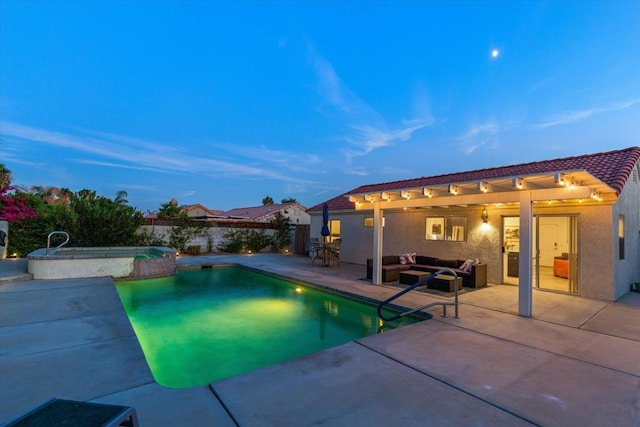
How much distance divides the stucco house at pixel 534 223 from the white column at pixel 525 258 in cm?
2

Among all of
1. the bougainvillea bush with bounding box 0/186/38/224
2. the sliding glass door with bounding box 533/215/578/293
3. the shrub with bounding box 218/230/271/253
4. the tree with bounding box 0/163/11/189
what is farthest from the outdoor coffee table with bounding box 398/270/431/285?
the tree with bounding box 0/163/11/189

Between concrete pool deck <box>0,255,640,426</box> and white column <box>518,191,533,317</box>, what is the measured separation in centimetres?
31

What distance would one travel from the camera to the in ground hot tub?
8.69 m

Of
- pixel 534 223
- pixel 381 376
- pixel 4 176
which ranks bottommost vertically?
pixel 381 376

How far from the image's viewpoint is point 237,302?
8.17 meters

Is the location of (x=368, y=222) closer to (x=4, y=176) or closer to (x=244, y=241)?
(x=244, y=241)

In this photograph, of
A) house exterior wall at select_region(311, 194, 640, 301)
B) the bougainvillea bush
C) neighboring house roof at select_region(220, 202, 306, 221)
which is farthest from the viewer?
neighboring house roof at select_region(220, 202, 306, 221)

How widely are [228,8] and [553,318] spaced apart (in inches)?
847

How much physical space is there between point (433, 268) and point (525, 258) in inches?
147

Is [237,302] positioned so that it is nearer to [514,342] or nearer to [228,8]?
[514,342]

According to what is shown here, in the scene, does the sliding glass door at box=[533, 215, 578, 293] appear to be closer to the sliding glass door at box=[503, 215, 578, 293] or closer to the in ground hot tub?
the sliding glass door at box=[503, 215, 578, 293]

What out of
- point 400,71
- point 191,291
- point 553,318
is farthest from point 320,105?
point 553,318

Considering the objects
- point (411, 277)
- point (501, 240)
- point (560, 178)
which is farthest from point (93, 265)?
point (501, 240)

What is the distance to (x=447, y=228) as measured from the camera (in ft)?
35.9
